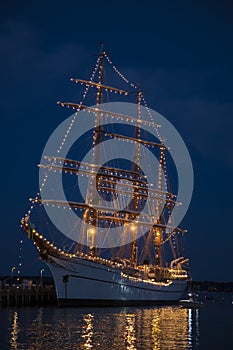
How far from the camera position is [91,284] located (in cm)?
5753

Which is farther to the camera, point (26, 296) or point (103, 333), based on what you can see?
point (26, 296)

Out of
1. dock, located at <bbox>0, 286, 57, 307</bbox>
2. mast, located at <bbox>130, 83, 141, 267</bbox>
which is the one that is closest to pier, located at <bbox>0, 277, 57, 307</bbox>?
dock, located at <bbox>0, 286, 57, 307</bbox>

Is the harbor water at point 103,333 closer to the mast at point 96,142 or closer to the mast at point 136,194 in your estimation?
the mast at point 96,142

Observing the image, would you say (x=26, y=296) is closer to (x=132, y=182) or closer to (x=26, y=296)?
(x=26, y=296)

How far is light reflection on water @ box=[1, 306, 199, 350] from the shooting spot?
1182 inches

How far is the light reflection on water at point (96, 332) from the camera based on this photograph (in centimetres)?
3002

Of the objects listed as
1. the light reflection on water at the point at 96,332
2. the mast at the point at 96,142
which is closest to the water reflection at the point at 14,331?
the light reflection on water at the point at 96,332

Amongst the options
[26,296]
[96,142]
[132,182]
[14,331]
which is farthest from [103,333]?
[132,182]

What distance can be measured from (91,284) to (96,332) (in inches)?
881

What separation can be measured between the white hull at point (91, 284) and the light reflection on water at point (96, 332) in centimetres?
811

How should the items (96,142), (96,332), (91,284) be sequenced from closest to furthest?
(96,332) < (91,284) < (96,142)

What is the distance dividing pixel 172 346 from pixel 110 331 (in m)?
6.44

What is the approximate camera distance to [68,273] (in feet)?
185

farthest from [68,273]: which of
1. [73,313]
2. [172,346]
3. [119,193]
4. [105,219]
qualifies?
[172,346]
